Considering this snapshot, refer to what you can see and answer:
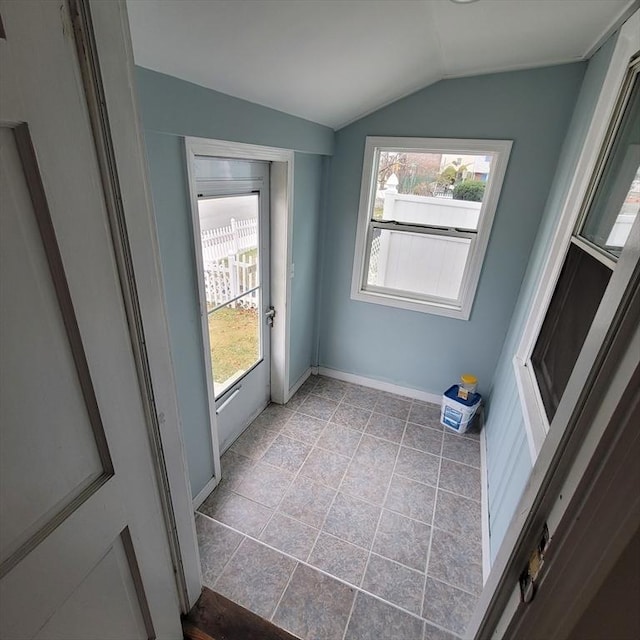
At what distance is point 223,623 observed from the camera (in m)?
1.38

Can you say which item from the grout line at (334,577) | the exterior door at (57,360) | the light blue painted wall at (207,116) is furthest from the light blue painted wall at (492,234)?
the exterior door at (57,360)

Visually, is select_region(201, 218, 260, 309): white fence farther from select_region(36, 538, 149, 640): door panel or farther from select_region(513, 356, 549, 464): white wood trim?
select_region(513, 356, 549, 464): white wood trim

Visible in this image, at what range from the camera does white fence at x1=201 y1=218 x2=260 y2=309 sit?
6.33 feet

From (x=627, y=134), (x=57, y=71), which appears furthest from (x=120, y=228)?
(x=627, y=134)

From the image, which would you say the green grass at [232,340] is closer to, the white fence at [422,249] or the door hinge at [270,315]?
the door hinge at [270,315]

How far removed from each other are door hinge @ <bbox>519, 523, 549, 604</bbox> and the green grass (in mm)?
1726

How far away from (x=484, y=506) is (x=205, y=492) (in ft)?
5.60

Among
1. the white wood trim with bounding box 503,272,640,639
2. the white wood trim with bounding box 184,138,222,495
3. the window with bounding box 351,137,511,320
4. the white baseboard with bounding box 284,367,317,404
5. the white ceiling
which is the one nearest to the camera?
the white wood trim with bounding box 503,272,640,639

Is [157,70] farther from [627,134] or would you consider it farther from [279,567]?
[279,567]

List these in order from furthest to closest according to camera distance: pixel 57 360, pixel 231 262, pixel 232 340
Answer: pixel 232 340, pixel 231 262, pixel 57 360

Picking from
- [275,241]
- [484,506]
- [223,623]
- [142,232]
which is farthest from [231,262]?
[484,506]

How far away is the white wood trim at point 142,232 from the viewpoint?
2.09ft

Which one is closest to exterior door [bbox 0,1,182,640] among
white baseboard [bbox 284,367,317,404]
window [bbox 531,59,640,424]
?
window [bbox 531,59,640,424]

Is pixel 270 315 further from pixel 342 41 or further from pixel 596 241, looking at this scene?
pixel 596 241
